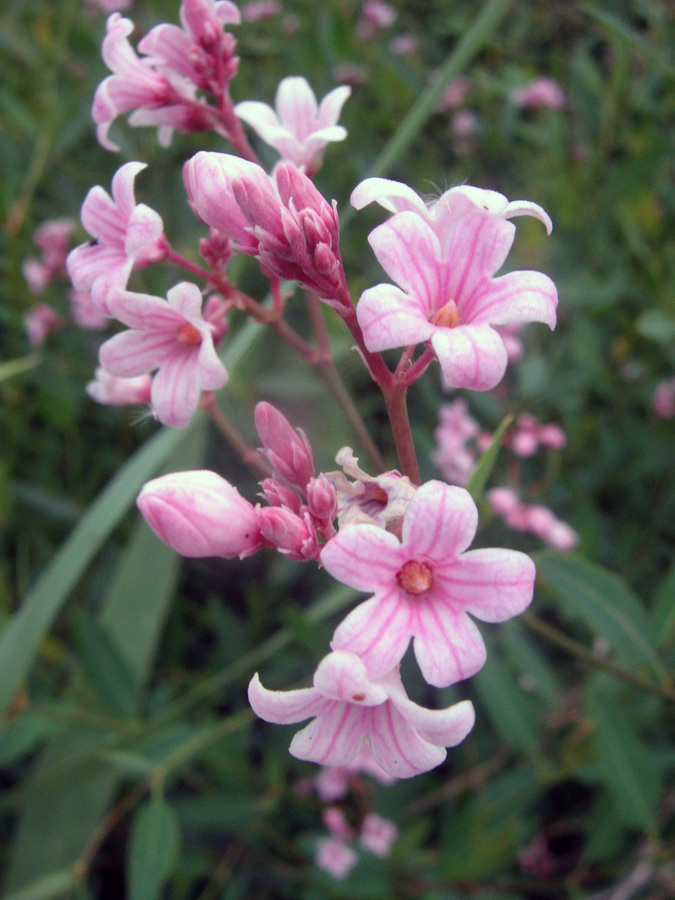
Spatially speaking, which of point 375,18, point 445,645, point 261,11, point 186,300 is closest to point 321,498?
point 445,645

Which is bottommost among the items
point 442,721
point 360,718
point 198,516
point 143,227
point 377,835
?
point 377,835

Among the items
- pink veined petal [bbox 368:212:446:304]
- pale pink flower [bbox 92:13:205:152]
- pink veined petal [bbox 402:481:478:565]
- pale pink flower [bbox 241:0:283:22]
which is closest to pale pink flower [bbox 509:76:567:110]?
pale pink flower [bbox 241:0:283:22]

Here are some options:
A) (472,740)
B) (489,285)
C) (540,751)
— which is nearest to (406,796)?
(472,740)

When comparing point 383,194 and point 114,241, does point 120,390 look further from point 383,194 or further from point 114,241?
point 383,194

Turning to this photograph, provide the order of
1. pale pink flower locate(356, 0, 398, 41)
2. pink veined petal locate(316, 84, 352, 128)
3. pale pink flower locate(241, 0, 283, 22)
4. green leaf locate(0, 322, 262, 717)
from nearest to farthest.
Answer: pink veined petal locate(316, 84, 352, 128), green leaf locate(0, 322, 262, 717), pale pink flower locate(241, 0, 283, 22), pale pink flower locate(356, 0, 398, 41)

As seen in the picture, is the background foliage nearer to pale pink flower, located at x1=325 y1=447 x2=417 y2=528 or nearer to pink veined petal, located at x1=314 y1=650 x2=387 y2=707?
pale pink flower, located at x1=325 y1=447 x2=417 y2=528

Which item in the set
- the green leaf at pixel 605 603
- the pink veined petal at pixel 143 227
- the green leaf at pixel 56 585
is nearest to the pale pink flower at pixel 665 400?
the green leaf at pixel 605 603
